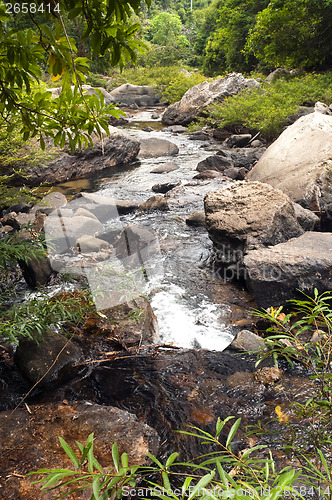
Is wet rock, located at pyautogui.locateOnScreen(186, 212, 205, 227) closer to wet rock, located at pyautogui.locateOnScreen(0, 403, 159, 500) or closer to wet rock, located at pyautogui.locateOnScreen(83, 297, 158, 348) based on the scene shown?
wet rock, located at pyautogui.locateOnScreen(83, 297, 158, 348)

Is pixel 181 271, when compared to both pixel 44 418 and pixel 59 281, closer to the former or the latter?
pixel 59 281

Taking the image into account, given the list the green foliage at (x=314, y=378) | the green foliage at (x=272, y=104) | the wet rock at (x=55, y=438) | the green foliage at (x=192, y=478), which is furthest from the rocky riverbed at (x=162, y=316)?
the green foliage at (x=272, y=104)

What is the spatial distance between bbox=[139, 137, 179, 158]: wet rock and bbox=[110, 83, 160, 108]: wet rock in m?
14.4

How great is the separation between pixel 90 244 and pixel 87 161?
5.50 metres

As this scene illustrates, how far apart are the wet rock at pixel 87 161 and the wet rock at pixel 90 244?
11.7 ft

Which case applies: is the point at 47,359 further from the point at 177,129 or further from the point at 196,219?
the point at 177,129

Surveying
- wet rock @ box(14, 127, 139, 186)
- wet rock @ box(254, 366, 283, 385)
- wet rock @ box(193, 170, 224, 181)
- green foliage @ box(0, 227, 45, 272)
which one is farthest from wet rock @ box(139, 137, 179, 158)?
wet rock @ box(254, 366, 283, 385)

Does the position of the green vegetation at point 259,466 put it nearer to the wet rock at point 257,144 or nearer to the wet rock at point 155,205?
the wet rock at point 155,205

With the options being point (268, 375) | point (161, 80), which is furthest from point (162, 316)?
point (161, 80)

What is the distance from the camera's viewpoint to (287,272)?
13.2 feet

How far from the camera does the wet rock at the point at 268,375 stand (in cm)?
289

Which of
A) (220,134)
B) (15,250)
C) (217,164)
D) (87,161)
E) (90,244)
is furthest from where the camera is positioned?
(220,134)

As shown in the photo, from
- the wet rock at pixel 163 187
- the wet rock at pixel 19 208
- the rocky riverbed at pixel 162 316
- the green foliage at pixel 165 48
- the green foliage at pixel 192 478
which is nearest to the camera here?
the green foliage at pixel 192 478

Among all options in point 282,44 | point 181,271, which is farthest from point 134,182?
point 282,44
